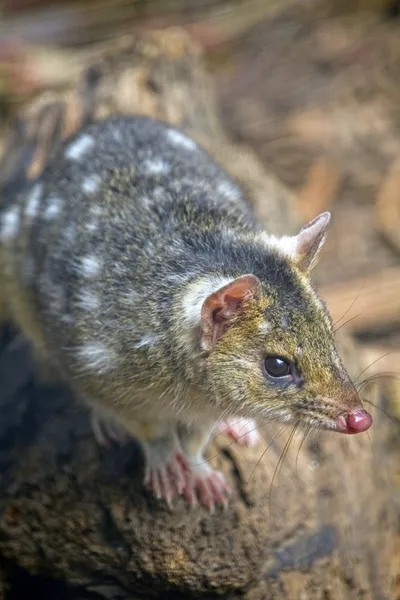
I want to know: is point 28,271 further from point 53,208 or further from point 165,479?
point 165,479

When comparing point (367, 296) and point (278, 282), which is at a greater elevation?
→ point (367, 296)

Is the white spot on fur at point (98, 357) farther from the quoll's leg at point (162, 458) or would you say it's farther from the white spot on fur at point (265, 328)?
the white spot on fur at point (265, 328)

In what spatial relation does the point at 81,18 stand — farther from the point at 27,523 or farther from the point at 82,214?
the point at 27,523

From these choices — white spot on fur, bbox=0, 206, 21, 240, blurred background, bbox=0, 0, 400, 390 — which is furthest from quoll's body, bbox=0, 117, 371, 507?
blurred background, bbox=0, 0, 400, 390

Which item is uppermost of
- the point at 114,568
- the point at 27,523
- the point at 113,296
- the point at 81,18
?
the point at 81,18

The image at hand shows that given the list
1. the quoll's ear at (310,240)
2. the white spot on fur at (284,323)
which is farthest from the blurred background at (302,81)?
the white spot on fur at (284,323)

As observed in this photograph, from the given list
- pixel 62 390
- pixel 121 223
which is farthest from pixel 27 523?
pixel 121 223

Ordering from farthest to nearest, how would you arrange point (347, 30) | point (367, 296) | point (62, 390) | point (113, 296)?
point (347, 30) → point (367, 296) → point (62, 390) → point (113, 296)
